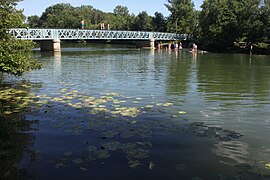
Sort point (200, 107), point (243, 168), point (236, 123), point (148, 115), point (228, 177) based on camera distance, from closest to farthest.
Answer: point (228, 177), point (243, 168), point (236, 123), point (148, 115), point (200, 107)

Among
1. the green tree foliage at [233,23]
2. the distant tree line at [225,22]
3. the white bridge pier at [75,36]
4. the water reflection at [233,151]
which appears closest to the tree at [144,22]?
the distant tree line at [225,22]

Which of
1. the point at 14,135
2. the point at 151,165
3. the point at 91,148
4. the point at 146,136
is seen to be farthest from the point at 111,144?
the point at 14,135

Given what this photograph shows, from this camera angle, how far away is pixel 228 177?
7090 mm

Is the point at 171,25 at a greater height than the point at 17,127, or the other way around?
the point at 171,25

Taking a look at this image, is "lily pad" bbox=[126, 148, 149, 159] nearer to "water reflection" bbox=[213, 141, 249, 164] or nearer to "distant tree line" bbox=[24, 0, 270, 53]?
"water reflection" bbox=[213, 141, 249, 164]

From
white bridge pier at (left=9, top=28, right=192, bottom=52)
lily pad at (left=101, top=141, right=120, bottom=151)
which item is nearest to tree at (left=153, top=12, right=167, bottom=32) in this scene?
white bridge pier at (left=9, top=28, right=192, bottom=52)

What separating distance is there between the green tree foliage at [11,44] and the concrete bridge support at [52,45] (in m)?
55.6

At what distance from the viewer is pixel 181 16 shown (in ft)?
384

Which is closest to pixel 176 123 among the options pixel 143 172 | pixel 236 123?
pixel 236 123

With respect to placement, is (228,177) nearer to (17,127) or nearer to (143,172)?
(143,172)

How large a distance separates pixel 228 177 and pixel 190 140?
8.39ft

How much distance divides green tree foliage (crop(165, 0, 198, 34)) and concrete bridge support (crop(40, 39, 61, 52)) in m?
50.9

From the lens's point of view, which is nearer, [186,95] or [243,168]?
[243,168]

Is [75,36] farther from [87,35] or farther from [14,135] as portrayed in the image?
[14,135]
